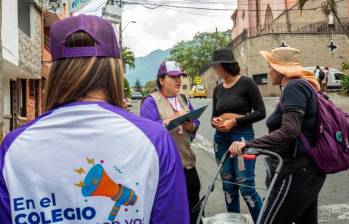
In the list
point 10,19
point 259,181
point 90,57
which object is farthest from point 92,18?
point 10,19

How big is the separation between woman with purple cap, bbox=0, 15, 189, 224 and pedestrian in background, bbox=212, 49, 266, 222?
307 cm

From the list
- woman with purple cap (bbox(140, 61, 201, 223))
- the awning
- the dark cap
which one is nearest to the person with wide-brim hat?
woman with purple cap (bbox(140, 61, 201, 223))

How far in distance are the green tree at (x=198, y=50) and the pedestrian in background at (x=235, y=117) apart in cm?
7039

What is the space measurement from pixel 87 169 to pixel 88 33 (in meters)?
0.47

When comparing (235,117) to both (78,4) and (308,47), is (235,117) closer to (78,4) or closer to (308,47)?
(78,4)

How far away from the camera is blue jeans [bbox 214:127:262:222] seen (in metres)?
4.61

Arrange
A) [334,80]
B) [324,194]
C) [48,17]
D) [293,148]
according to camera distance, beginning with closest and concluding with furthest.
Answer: [293,148]
[324,194]
[48,17]
[334,80]

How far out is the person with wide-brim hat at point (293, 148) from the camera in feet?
10.4

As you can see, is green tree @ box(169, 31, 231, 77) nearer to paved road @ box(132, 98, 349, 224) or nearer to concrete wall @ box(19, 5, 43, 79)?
concrete wall @ box(19, 5, 43, 79)

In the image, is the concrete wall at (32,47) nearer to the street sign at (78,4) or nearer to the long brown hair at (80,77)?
the street sign at (78,4)

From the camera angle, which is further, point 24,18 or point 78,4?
point 24,18

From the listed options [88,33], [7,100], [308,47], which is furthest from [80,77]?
[308,47]

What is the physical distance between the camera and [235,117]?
4.67m

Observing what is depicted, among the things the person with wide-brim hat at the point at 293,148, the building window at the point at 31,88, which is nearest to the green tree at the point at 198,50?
the building window at the point at 31,88
